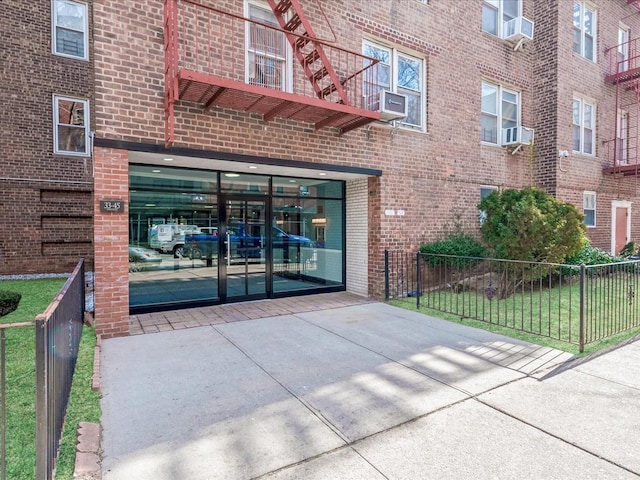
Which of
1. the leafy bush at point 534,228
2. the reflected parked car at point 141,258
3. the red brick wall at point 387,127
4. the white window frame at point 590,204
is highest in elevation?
the red brick wall at point 387,127

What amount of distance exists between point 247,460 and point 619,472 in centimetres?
250

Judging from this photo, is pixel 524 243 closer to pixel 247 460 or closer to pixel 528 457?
pixel 528 457

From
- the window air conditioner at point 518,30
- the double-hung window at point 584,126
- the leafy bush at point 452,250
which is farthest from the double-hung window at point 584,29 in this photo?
the leafy bush at point 452,250

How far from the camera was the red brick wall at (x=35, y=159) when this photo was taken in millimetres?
10172

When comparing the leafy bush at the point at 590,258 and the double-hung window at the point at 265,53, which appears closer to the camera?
the double-hung window at the point at 265,53

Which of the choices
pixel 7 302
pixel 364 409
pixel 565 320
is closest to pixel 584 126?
pixel 565 320

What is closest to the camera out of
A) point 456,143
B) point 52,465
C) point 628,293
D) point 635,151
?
point 52,465

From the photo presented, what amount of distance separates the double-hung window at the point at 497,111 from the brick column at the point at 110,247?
911cm

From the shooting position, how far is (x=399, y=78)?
29.2ft

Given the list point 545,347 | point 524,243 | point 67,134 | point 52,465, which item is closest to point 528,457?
point 545,347

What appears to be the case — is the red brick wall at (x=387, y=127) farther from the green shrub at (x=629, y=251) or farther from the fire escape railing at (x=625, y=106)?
the green shrub at (x=629, y=251)

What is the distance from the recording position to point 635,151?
14.6 metres

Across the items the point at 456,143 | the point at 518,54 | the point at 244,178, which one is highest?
the point at 518,54

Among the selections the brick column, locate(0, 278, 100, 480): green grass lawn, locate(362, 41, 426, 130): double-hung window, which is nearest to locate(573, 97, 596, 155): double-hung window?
locate(362, 41, 426, 130): double-hung window
